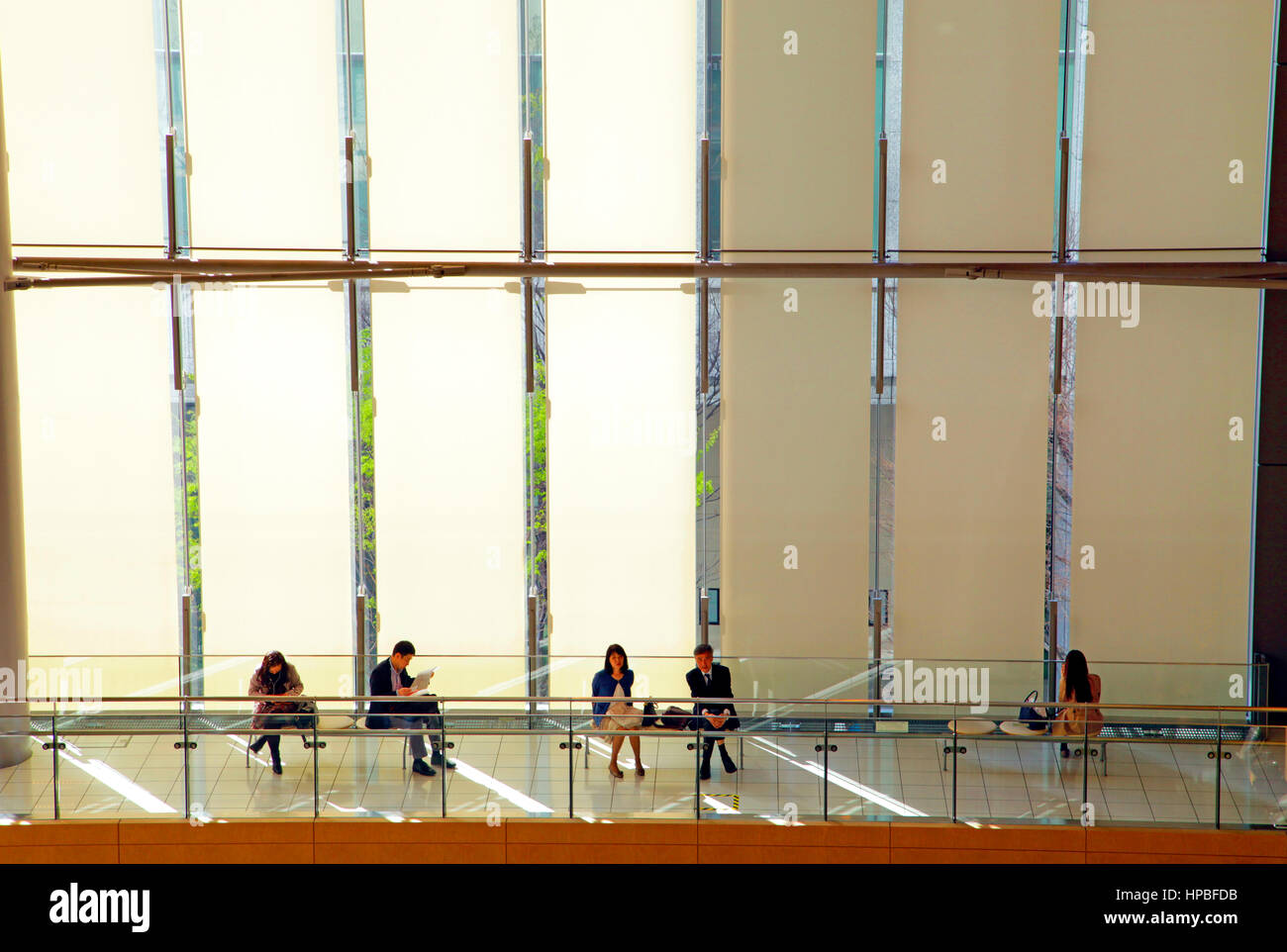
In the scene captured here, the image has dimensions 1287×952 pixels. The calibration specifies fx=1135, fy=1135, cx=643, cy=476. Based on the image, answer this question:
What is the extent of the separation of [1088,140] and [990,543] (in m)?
3.13

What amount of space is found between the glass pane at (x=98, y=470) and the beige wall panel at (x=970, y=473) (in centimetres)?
577

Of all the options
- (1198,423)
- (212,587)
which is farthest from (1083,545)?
(212,587)

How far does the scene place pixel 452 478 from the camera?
29.5ft

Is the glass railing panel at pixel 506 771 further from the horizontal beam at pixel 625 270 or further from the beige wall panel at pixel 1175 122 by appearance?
the beige wall panel at pixel 1175 122

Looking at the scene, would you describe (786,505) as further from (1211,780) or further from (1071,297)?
(1211,780)

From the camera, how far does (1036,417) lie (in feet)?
28.8

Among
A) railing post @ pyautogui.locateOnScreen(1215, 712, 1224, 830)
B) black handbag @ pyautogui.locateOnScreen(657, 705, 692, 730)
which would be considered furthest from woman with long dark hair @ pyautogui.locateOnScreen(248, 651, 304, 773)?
railing post @ pyautogui.locateOnScreen(1215, 712, 1224, 830)

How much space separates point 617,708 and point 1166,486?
4644mm

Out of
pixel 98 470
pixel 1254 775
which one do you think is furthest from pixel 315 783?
pixel 1254 775

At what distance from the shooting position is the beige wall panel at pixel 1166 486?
8609mm

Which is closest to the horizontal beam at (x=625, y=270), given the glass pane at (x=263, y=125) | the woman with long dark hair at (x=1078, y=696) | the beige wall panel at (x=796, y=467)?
the beige wall panel at (x=796, y=467)

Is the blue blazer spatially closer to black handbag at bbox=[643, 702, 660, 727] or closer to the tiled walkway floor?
black handbag at bbox=[643, 702, 660, 727]

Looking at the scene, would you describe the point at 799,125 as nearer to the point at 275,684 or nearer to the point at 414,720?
the point at 414,720
